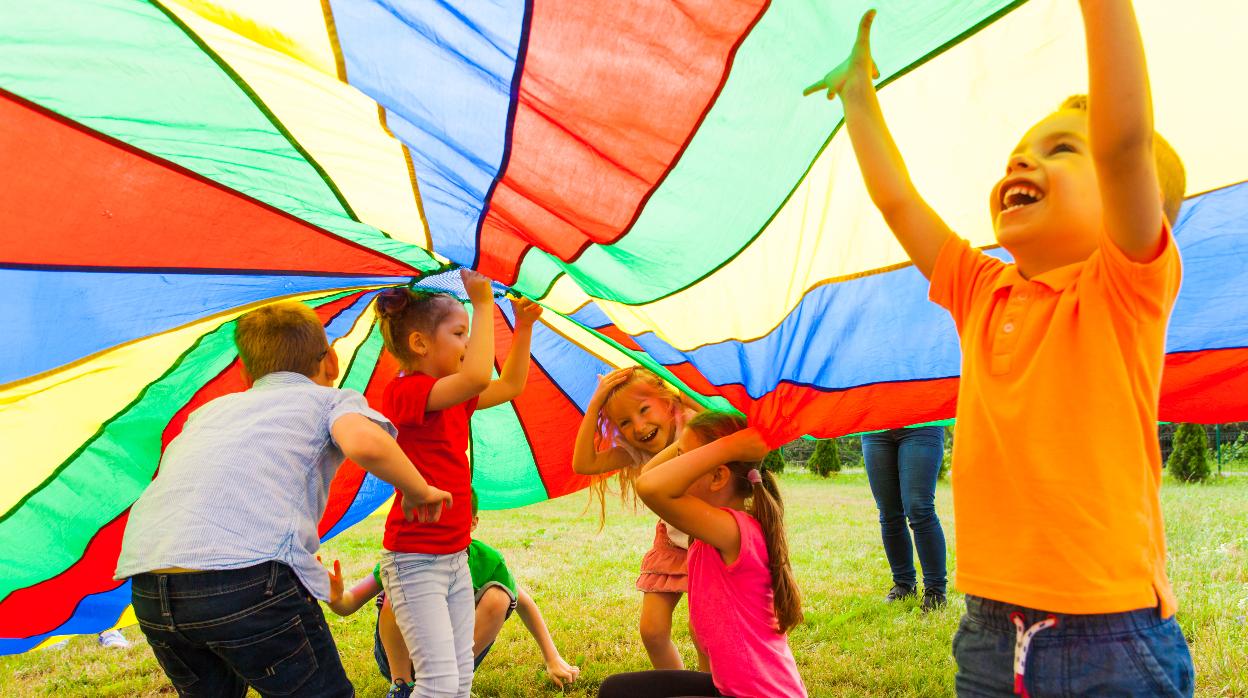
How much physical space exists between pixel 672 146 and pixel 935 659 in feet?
8.10

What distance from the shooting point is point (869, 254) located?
191 centimetres

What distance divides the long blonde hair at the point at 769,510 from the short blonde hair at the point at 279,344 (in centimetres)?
97

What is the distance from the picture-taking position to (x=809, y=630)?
403cm

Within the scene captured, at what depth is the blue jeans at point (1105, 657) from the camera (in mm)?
1143

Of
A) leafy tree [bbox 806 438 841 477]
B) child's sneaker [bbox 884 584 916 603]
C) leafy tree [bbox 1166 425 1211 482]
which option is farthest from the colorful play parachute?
leafy tree [bbox 806 438 841 477]

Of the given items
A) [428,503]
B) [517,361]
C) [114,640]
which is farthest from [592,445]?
[114,640]

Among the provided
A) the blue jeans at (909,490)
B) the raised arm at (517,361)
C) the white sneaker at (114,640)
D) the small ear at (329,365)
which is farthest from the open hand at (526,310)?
the white sneaker at (114,640)

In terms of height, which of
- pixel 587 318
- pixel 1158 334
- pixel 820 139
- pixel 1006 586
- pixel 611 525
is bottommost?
pixel 611 525

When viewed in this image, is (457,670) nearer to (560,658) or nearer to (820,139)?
(560,658)

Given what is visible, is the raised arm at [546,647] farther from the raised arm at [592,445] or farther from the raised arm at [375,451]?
the raised arm at [375,451]

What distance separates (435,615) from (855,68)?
1894 mm

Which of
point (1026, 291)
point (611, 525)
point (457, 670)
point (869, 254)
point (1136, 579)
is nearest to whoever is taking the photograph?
point (1136, 579)

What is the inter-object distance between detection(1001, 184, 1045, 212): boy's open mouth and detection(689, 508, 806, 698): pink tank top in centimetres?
104

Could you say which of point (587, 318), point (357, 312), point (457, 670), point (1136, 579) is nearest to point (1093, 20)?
point (1136, 579)
